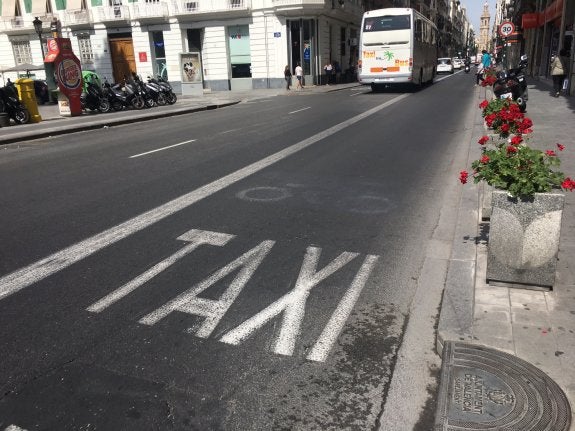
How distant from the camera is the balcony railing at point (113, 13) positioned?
1423 inches

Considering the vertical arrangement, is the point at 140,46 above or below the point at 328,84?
above

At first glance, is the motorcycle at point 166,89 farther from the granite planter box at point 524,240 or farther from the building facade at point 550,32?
the granite planter box at point 524,240

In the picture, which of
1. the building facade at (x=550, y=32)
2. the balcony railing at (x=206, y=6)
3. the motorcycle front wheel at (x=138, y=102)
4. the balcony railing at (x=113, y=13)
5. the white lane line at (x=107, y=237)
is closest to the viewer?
the white lane line at (x=107, y=237)

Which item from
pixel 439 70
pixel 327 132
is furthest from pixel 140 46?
pixel 439 70

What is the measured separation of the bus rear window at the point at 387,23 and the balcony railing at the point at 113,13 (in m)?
20.2

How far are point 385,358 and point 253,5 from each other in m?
34.5

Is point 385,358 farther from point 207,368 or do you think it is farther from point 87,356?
point 87,356

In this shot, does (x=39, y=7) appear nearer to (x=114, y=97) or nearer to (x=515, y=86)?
(x=114, y=97)

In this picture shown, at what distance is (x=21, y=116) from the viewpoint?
57.3 feet

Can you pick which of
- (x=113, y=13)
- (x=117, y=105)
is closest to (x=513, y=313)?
(x=117, y=105)

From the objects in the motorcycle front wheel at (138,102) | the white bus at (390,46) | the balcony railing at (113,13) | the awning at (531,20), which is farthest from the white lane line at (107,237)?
the awning at (531,20)

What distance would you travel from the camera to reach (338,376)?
2.85 m

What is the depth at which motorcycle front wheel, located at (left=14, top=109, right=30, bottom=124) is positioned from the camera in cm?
1731

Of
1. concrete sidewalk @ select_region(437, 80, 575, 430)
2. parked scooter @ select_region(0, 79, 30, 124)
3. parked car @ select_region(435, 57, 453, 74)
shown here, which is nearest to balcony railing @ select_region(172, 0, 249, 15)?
parked scooter @ select_region(0, 79, 30, 124)
